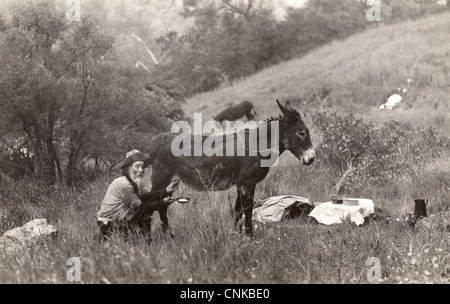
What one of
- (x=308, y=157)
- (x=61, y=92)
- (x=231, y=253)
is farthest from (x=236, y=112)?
(x=231, y=253)

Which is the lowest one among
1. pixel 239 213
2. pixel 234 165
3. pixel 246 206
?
pixel 239 213

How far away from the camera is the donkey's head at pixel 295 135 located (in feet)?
24.3

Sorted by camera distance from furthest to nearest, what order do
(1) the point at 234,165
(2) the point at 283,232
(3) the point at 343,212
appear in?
(3) the point at 343,212 < (2) the point at 283,232 < (1) the point at 234,165

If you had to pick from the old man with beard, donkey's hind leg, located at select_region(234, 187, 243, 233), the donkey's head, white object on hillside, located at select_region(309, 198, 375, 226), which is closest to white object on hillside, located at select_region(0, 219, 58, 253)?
the old man with beard

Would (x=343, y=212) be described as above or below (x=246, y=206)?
below

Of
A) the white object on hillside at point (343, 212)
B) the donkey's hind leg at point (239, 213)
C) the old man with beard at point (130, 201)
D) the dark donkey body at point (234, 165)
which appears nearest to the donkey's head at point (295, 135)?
the dark donkey body at point (234, 165)

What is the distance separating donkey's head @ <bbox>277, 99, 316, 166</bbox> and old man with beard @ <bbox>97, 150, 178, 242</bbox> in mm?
1838

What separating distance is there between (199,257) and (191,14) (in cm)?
1437

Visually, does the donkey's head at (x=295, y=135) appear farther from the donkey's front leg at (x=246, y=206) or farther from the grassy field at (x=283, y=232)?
the grassy field at (x=283, y=232)

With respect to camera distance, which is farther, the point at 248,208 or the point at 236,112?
the point at 236,112

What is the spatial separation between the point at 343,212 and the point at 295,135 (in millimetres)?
2464

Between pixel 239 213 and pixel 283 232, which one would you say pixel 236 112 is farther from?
pixel 239 213

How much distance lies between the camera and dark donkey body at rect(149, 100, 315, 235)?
7.46 meters

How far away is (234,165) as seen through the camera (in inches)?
311
